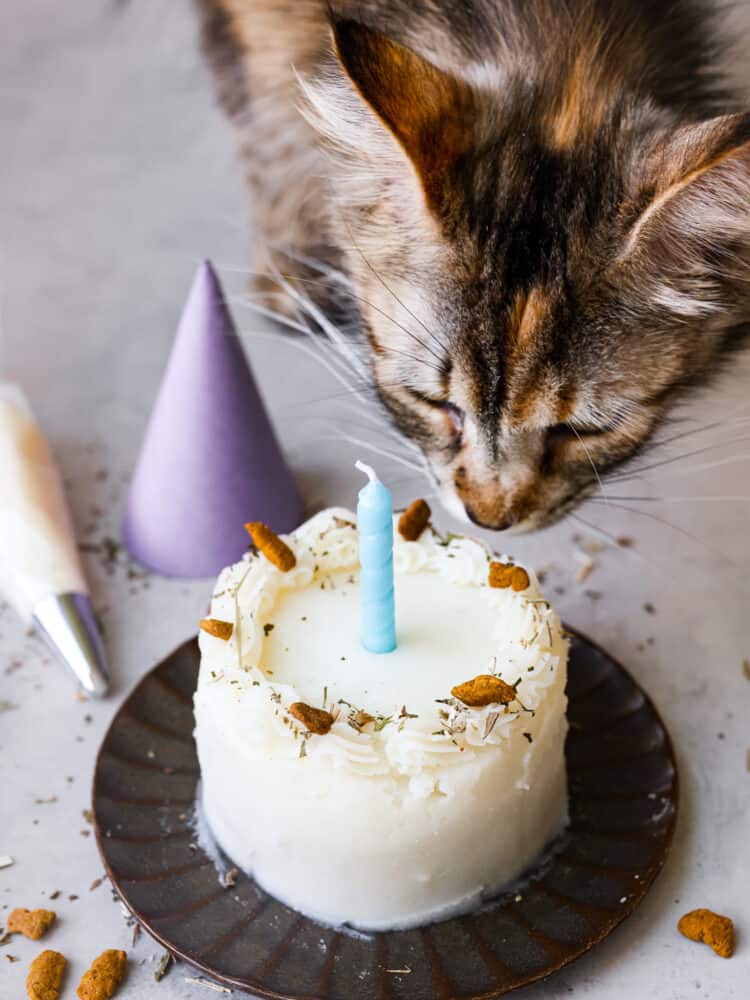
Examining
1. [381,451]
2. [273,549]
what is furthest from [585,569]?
[273,549]

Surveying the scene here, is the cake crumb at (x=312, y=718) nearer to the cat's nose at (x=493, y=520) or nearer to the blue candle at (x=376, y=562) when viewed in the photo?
the blue candle at (x=376, y=562)

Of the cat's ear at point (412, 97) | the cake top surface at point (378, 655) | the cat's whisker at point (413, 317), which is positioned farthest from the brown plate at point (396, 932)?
the cat's ear at point (412, 97)

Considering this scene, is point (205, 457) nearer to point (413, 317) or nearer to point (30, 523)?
point (30, 523)

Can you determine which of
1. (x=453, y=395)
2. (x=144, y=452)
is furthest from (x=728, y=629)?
(x=144, y=452)

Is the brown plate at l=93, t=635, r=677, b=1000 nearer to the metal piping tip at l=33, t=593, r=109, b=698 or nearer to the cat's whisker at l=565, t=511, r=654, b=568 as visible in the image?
the metal piping tip at l=33, t=593, r=109, b=698

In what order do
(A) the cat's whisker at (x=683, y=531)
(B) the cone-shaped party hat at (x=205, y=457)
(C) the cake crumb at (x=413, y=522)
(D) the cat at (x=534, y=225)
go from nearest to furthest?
(D) the cat at (x=534, y=225) → (C) the cake crumb at (x=413, y=522) → (B) the cone-shaped party hat at (x=205, y=457) → (A) the cat's whisker at (x=683, y=531)
